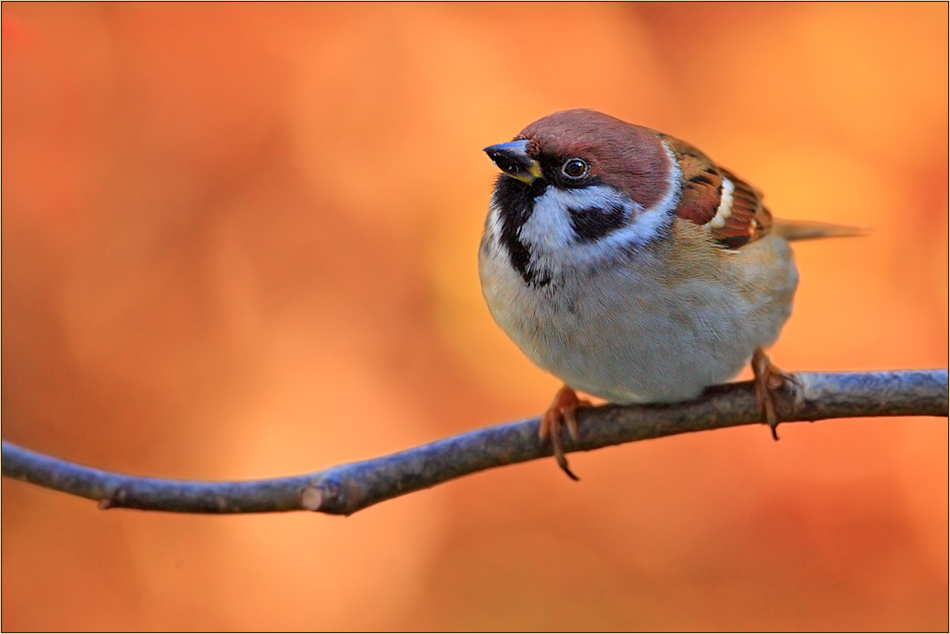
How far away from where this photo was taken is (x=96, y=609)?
11.8 ft

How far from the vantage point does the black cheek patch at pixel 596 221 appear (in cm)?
240

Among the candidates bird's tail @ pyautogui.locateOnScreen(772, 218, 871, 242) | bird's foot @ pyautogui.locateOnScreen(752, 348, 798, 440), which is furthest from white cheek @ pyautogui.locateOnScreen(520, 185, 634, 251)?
bird's tail @ pyautogui.locateOnScreen(772, 218, 871, 242)

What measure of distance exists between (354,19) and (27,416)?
6.74 feet

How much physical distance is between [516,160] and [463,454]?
70 cm

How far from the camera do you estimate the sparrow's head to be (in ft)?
7.74

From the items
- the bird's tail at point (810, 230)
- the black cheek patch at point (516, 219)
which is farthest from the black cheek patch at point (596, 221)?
the bird's tail at point (810, 230)

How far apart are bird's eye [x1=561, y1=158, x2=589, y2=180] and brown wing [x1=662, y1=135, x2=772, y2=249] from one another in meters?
0.31

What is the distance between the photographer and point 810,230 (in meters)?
3.27

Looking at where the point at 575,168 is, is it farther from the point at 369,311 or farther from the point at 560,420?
the point at 369,311

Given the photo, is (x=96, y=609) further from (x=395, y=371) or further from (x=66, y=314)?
(x=395, y=371)

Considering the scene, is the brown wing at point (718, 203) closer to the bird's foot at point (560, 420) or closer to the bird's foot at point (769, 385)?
the bird's foot at point (769, 385)

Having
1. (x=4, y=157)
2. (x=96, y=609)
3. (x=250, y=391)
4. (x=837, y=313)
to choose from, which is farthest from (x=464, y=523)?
(x=4, y=157)

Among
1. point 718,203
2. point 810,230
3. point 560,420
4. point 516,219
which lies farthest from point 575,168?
point 810,230

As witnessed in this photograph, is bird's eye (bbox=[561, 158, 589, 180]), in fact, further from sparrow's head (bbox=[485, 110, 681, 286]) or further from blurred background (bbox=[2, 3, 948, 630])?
blurred background (bbox=[2, 3, 948, 630])
